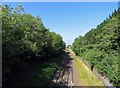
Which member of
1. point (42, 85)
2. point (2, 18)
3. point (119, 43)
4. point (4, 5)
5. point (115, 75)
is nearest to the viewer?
point (2, 18)

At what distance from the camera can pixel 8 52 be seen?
22.3 m

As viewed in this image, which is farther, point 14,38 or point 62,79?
point 62,79

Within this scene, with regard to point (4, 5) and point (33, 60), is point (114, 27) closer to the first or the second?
point (33, 60)

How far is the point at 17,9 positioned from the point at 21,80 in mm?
8819

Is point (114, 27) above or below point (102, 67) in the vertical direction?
above

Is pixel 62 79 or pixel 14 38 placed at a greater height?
pixel 14 38

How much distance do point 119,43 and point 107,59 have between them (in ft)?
31.4

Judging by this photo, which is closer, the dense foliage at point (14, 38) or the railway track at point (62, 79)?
the dense foliage at point (14, 38)

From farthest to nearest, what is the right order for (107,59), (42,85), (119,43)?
(119,43) < (107,59) < (42,85)

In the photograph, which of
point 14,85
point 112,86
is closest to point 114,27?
point 112,86

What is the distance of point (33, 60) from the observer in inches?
2218

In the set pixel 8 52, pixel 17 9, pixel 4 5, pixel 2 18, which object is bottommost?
pixel 8 52

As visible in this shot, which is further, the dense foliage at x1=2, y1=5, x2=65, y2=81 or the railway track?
the railway track

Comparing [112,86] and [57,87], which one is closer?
[112,86]
